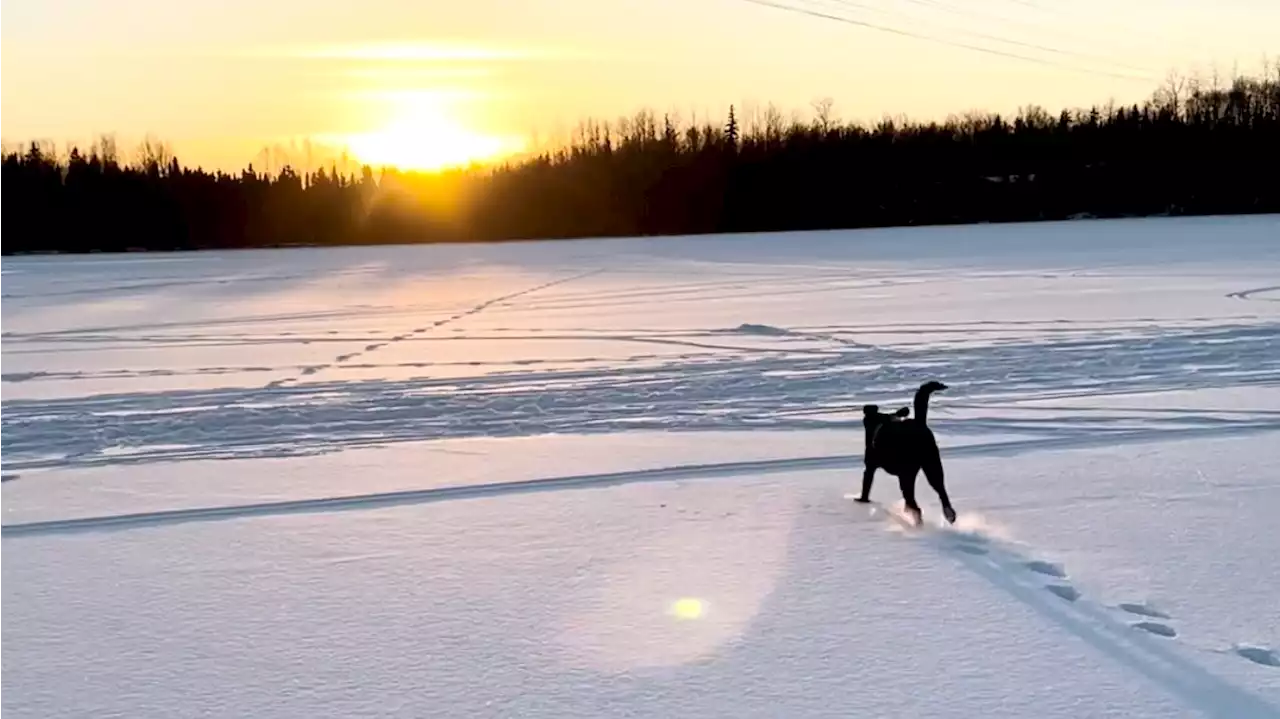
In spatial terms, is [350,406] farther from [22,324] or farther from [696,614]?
[22,324]

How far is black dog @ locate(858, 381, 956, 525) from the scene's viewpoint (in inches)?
181

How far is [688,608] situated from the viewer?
12.5 ft

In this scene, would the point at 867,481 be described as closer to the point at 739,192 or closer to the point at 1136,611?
the point at 1136,611

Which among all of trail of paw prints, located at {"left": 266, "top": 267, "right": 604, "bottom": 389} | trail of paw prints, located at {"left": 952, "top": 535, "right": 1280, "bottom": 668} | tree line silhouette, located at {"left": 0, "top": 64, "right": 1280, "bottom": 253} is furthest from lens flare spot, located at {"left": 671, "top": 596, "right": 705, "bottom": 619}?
tree line silhouette, located at {"left": 0, "top": 64, "right": 1280, "bottom": 253}

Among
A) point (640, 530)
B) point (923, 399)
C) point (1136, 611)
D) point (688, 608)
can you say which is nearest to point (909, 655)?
point (688, 608)

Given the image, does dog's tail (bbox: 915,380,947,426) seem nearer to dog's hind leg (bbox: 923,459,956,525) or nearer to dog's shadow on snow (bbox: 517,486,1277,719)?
dog's hind leg (bbox: 923,459,956,525)

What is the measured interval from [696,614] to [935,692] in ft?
2.88

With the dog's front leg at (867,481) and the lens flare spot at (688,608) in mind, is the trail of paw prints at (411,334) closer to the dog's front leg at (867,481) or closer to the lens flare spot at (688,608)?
the dog's front leg at (867,481)

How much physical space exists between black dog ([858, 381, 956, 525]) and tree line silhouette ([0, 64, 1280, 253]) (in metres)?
49.6

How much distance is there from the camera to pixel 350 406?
8156 mm

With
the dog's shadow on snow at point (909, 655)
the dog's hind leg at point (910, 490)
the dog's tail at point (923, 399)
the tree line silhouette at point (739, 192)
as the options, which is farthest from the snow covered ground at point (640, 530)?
the tree line silhouette at point (739, 192)

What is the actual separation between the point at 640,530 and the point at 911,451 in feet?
3.85

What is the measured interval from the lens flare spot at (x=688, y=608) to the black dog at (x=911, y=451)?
1.26 m

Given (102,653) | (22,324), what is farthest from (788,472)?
(22,324)
